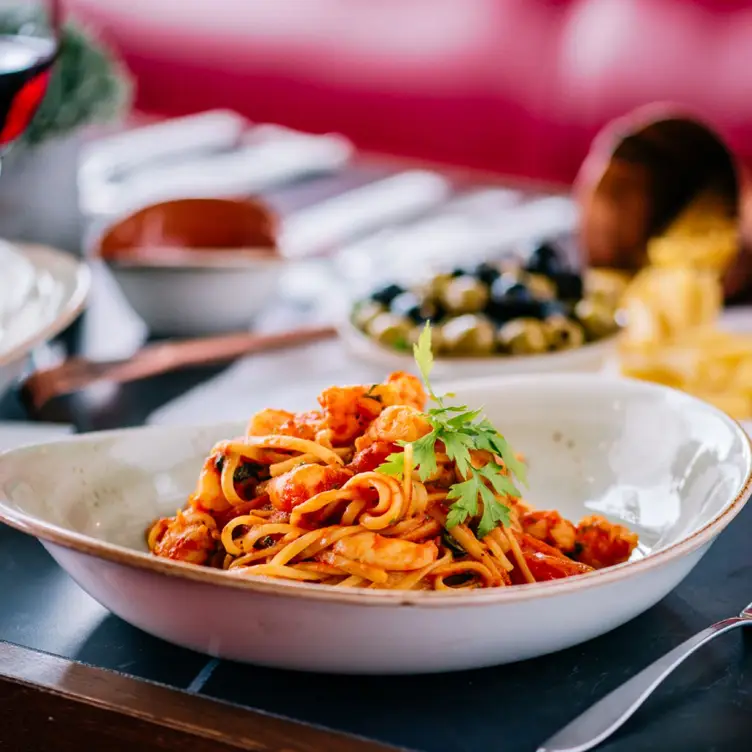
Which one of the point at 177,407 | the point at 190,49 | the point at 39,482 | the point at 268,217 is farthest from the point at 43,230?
the point at 190,49

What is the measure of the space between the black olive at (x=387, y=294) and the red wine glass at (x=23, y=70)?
54cm

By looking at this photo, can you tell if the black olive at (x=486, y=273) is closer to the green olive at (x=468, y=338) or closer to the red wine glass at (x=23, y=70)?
the green olive at (x=468, y=338)

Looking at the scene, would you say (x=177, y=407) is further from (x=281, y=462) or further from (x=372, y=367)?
(x=281, y=462)

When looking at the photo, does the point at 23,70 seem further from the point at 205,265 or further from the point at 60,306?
the point at 205,265

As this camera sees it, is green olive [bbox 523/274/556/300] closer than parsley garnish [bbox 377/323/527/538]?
No

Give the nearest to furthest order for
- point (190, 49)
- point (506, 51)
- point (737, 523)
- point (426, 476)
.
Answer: point (426, 476)
point (737, 523)
point (506, 51)
point (190, 49)

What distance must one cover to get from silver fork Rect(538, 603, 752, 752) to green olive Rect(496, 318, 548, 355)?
2.31 ft

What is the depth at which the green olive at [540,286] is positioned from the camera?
1551mm

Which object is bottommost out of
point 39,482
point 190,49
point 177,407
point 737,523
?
point 190,49

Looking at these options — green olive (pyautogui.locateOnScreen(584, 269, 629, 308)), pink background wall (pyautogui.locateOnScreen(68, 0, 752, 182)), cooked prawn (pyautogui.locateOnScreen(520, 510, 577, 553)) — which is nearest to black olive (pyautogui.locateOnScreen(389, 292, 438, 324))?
green olive (pyautogui.locateOnScreen(584, 269, 629, 308))

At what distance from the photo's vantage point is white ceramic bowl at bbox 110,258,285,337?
1.62m

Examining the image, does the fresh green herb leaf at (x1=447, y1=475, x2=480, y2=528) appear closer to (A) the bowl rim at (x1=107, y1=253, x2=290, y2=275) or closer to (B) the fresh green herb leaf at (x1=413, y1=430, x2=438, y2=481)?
(B) the fresh green herb leaf at (x1=413, y1=430, x2=438, y2=481)

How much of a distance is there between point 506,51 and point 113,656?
378 cm

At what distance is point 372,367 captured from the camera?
149 cm
